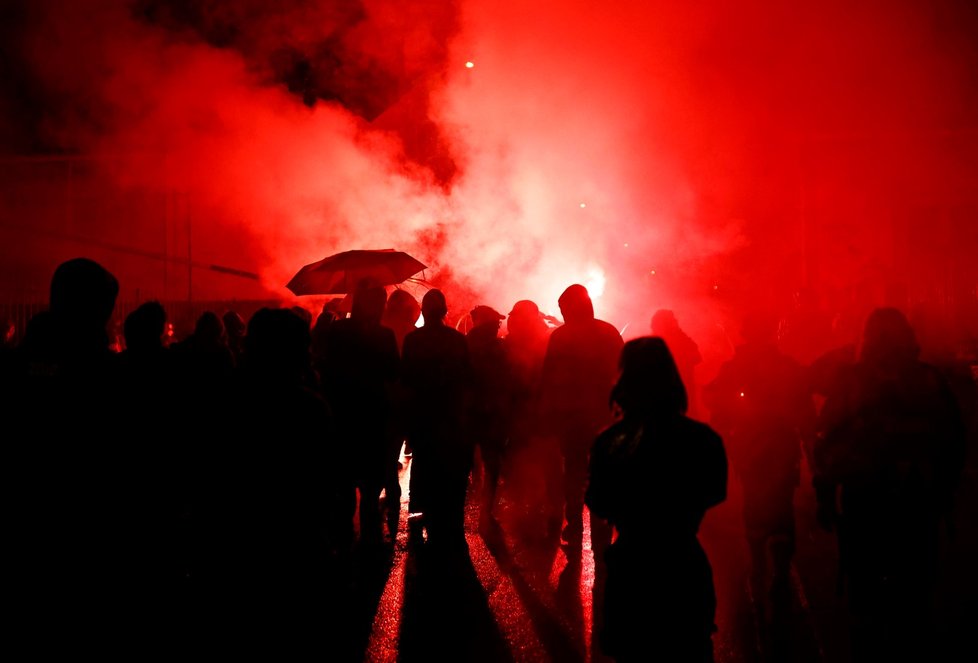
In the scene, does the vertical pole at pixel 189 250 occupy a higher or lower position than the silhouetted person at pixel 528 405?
higher

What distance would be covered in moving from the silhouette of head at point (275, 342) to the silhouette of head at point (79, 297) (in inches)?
17.3

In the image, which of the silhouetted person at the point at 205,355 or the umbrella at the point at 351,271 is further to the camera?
the umbrella at the point at 351,271

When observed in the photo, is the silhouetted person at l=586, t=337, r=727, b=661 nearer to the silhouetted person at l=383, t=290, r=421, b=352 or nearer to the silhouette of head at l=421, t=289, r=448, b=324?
the silhouette of head at l=421, t=289, r=448, b=324

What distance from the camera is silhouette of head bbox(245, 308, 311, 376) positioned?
2553 mm

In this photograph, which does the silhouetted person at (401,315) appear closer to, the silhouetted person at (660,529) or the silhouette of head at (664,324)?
the silhouette of head at (664,324)

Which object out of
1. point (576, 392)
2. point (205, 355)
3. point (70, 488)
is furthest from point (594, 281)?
point (70, 488)

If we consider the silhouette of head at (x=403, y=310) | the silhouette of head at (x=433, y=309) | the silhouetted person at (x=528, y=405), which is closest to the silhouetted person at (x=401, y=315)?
the silhouette of head at (x=403, y=310)

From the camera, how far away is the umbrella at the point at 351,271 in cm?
713

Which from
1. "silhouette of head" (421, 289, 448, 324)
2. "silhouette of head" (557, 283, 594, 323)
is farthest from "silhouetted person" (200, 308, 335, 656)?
"silhouette of head" (557, 283, 594, 323)

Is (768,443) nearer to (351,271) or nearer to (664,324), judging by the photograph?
(664,324)

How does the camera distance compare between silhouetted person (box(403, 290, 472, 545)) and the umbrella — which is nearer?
silhouetted person (box(403, 290, 472, 545))

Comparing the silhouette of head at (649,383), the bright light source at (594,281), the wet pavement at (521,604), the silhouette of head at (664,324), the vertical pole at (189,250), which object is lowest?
the wet pavement at (521,604)

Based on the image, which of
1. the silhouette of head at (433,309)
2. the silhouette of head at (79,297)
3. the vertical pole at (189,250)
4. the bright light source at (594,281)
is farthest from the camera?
the vertical pole at (189,250)

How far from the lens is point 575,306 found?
15.7 ft
